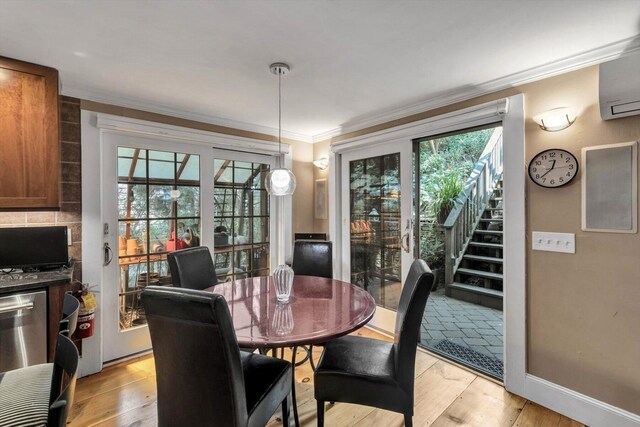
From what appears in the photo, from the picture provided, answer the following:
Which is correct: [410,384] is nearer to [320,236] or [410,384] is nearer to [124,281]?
[320,236]

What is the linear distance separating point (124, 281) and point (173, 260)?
2.92 feet

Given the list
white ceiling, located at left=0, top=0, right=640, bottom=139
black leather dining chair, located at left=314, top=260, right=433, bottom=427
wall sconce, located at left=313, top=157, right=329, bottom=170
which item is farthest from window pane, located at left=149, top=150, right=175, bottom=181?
black leather dining chair, located at left=314, top=260, right=433, bottom=427

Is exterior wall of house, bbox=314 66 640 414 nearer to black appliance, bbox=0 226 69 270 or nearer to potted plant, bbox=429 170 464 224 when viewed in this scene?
potted plant, bbox=429 170 464 224

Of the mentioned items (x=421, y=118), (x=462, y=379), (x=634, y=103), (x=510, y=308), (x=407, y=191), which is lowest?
(x=462, y=379)

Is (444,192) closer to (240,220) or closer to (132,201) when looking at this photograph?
(240,220)

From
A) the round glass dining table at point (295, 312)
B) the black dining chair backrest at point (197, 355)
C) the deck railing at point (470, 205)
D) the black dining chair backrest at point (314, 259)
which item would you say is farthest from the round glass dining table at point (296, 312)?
the deck railing at point (470, 205)

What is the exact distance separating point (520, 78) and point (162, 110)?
2862 mm

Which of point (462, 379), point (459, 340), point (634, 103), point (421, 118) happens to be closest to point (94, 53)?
point (421, 118)

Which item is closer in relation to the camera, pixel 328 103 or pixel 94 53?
pixel 94 53

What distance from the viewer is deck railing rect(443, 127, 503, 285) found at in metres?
4.48

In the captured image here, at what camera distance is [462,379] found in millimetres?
2307

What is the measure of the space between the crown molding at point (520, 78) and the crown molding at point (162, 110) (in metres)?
0.95

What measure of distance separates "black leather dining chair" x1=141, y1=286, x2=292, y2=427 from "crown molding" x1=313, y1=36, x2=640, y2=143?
2.32 metres

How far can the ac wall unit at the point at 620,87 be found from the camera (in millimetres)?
1589
